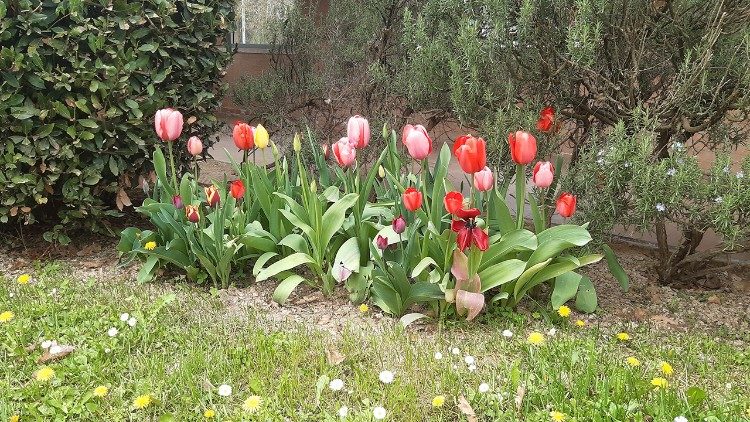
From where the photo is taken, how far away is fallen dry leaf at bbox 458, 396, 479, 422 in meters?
2.37

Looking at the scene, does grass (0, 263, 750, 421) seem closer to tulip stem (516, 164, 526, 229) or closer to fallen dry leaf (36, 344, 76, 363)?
fallen dry leaf (36, 344, 76, 363)

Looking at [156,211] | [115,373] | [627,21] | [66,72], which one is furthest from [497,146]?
[66,72]

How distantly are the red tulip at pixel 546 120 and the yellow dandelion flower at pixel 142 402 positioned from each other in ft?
7.02

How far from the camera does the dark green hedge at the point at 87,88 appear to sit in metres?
3.66

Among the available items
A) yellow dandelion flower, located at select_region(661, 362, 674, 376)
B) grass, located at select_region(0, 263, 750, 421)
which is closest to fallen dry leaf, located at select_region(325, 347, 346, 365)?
grass, located at select_region(0, 263, 750, 421)

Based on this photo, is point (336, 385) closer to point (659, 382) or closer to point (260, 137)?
point (659, 382)

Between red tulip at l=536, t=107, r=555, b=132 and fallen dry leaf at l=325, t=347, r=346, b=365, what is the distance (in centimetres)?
149

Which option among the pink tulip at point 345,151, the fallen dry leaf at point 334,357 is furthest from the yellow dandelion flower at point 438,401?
the pink tulip at point 345,151

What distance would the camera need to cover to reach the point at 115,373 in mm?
2713

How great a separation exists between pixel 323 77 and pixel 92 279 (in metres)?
2.23

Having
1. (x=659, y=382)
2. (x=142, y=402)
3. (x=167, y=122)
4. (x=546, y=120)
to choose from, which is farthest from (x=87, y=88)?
(x=659, y=382)

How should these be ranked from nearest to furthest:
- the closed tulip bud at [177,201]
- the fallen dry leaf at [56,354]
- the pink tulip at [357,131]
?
1. the fallen dry leaf at [56,354]
2. the pink tulip at [357,131]
3. the closed tulip bud at [177,201]

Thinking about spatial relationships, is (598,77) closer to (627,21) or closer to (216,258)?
(627,21)

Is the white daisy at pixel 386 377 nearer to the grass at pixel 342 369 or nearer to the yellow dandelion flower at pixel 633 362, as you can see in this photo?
the grass at pixel 342 369
